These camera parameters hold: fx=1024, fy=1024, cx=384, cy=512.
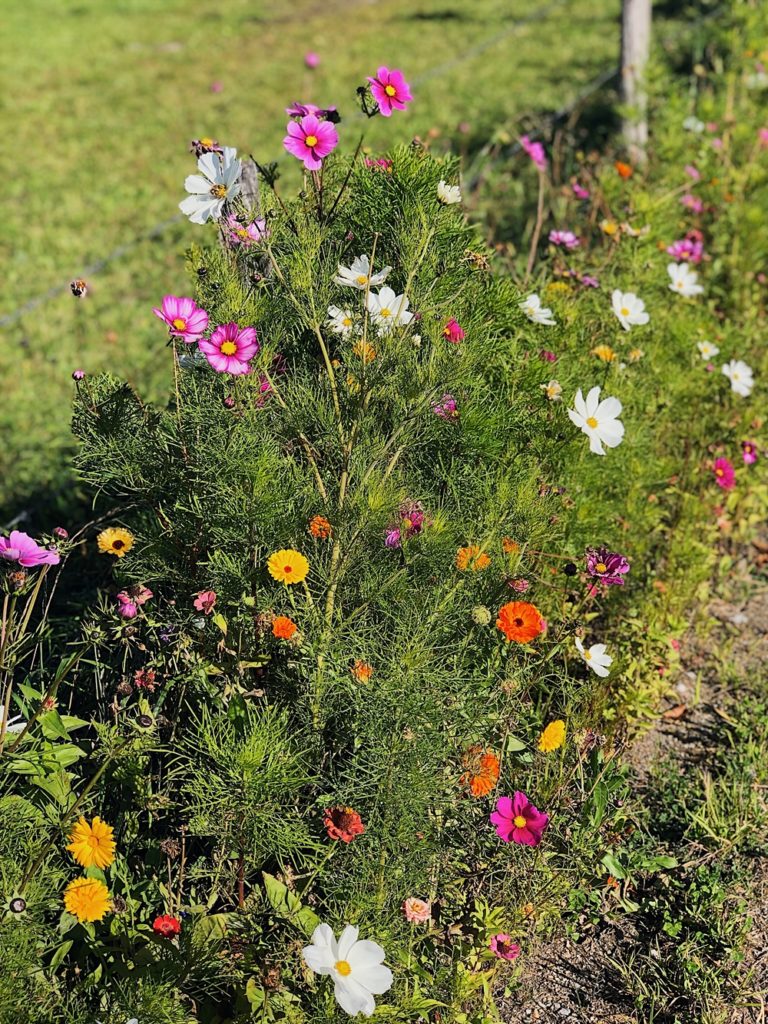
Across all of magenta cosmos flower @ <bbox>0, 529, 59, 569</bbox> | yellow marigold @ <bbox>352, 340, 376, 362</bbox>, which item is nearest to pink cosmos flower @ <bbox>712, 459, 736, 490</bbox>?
yellow marigold @ <bbox>352, 340, 376, 362</bbox>

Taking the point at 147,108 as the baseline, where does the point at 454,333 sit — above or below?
above

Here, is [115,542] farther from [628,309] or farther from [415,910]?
[628,309]

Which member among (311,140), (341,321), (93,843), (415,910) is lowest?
(415,910)

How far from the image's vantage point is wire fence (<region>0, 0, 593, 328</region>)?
5.29 m

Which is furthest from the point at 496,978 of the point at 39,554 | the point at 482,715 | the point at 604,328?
the point at 604,328

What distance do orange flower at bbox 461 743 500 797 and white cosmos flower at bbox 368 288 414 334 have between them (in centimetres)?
81

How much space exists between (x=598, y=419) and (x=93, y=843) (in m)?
1.33

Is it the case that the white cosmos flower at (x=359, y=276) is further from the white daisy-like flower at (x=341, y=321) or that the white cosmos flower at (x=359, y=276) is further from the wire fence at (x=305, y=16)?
the wire fence at (x=305, y=16)

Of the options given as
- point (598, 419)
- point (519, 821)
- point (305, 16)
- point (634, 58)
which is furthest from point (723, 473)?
point (305, 16)

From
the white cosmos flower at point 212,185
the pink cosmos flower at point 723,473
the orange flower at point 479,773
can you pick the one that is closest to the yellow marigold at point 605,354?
the pink cosmos flower at point 723,473

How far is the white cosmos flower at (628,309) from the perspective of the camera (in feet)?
8.73

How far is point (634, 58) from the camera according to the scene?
15.8 feet

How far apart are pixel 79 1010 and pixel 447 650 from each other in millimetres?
893

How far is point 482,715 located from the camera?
1945 millimetres
